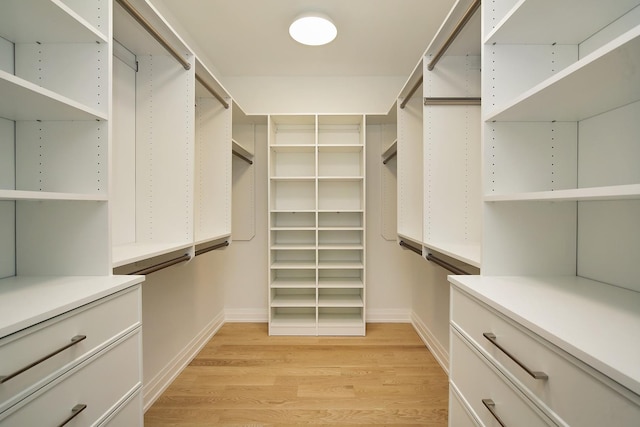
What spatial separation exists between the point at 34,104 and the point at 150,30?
0.65 meters

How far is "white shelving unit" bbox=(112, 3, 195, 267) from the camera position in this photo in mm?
1558

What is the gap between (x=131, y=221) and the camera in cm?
156

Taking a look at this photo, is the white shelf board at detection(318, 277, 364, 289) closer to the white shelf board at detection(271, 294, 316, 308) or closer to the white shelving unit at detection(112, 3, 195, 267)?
the white shelf board at detection(271, 294, 316, 308)

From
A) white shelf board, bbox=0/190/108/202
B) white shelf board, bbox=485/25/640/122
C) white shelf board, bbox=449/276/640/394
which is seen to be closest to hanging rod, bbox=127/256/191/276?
white shelf board, bbox=0/190/108/202

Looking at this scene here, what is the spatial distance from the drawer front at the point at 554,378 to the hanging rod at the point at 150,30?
1.79m

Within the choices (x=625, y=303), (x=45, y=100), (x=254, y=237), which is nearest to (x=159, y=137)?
(x=45, y=100)

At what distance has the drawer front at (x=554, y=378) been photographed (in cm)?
48

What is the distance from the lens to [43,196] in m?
0.77

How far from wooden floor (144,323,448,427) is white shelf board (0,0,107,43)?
6.24 feet

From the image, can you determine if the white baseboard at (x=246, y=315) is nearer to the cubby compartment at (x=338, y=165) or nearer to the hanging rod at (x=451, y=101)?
the cubby compartment at (x=338, y=165)

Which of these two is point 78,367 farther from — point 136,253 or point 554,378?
point 554,378

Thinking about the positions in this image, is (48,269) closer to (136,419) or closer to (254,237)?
(136,419)

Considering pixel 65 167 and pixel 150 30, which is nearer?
pixel 65 167

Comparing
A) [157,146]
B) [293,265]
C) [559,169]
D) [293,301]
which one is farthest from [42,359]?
[293,301]
